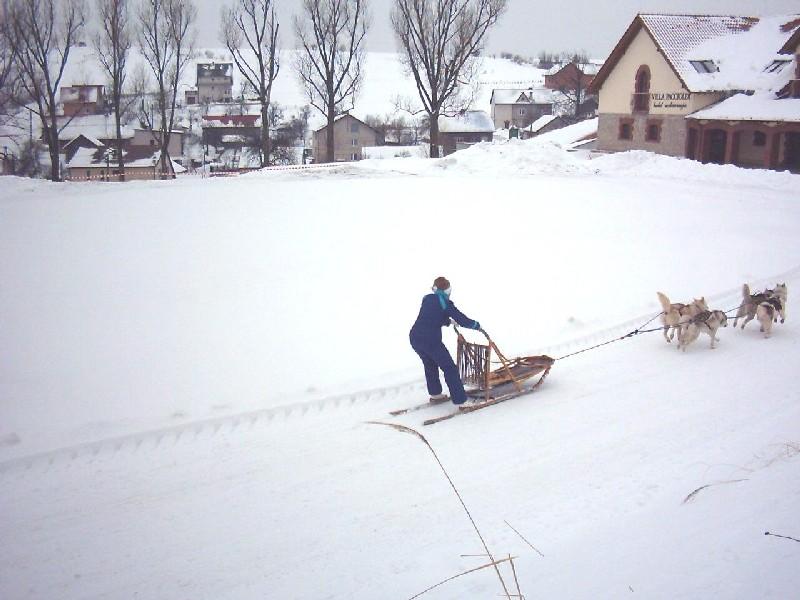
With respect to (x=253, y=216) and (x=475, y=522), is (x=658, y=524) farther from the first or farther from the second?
(x=253, y=216)

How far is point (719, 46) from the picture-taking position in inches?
1192

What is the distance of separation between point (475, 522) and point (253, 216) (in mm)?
12603

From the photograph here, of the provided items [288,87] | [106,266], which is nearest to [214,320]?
[106,266]

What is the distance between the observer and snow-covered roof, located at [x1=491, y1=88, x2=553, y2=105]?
78750 mm

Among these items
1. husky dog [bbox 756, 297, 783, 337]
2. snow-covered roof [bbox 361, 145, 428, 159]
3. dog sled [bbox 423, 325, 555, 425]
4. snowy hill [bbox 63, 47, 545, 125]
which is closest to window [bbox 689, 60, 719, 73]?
snow-covered roof [bbox 361, 145, 428, 159]

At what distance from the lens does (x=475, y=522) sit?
5.27 m

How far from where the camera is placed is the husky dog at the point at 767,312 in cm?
934

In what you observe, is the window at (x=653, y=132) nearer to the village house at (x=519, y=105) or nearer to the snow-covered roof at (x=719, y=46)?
the snow-covered roof at (x=719, y=46)

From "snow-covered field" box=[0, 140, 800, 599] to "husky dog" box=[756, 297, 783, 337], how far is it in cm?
24

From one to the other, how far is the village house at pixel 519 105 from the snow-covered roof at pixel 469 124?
1363cm

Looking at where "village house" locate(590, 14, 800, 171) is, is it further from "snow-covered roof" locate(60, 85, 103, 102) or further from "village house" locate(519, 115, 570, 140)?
"snow-covered roof" locate(60, 85, 103, 102)

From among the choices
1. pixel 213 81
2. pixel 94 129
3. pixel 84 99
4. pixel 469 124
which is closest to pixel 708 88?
pixel 469 124

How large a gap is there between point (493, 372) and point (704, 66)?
1083 inches

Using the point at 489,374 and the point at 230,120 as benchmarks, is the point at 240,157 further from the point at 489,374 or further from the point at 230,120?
the point at 489,374
